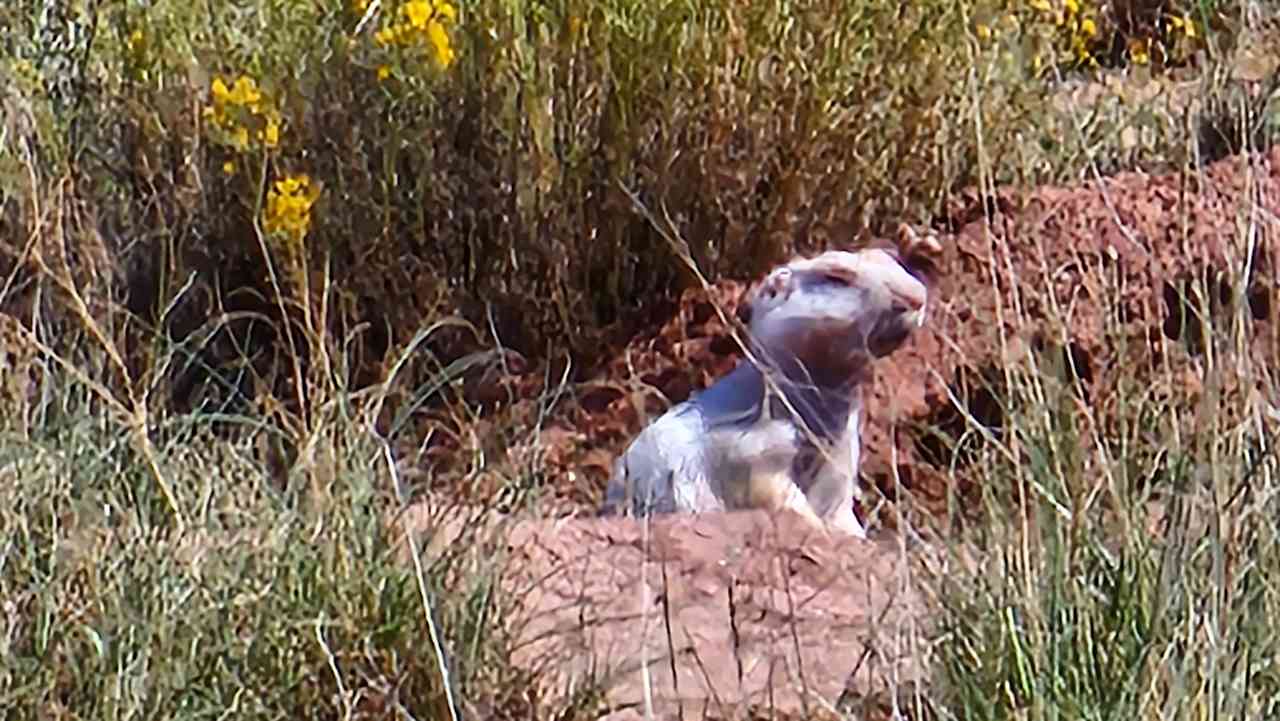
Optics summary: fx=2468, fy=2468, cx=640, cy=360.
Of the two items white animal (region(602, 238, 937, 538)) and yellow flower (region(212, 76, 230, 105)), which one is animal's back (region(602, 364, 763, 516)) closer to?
white animal (region(602, 238, 937, 538))

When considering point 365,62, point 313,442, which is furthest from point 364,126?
point 313,442

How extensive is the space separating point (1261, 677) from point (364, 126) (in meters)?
3.23

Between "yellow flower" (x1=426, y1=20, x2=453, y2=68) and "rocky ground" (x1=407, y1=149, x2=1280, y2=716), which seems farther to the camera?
"yellow flower" (x1=426, y1=20, x2=453, y2=68)

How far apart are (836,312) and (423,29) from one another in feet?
4.60

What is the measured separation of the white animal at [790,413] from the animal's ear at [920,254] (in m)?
0.58

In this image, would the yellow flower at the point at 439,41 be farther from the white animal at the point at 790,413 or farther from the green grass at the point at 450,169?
the white animal at the point at 790,413

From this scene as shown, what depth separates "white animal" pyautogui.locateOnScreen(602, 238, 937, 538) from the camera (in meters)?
4.41

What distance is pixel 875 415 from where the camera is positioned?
523 cm

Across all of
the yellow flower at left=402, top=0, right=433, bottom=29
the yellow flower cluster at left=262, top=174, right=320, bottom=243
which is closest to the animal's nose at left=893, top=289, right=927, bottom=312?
the yellow flower cluster at left=262, top=174, right=320, bottom=243

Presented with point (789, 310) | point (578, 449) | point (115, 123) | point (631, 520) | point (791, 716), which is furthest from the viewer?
point (115, 123)

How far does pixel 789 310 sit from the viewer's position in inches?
175

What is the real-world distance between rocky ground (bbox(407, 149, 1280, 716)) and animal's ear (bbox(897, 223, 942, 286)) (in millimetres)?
36

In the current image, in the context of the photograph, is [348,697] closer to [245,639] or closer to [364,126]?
[245,639]

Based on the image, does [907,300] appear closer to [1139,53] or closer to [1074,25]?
[1074,25]
